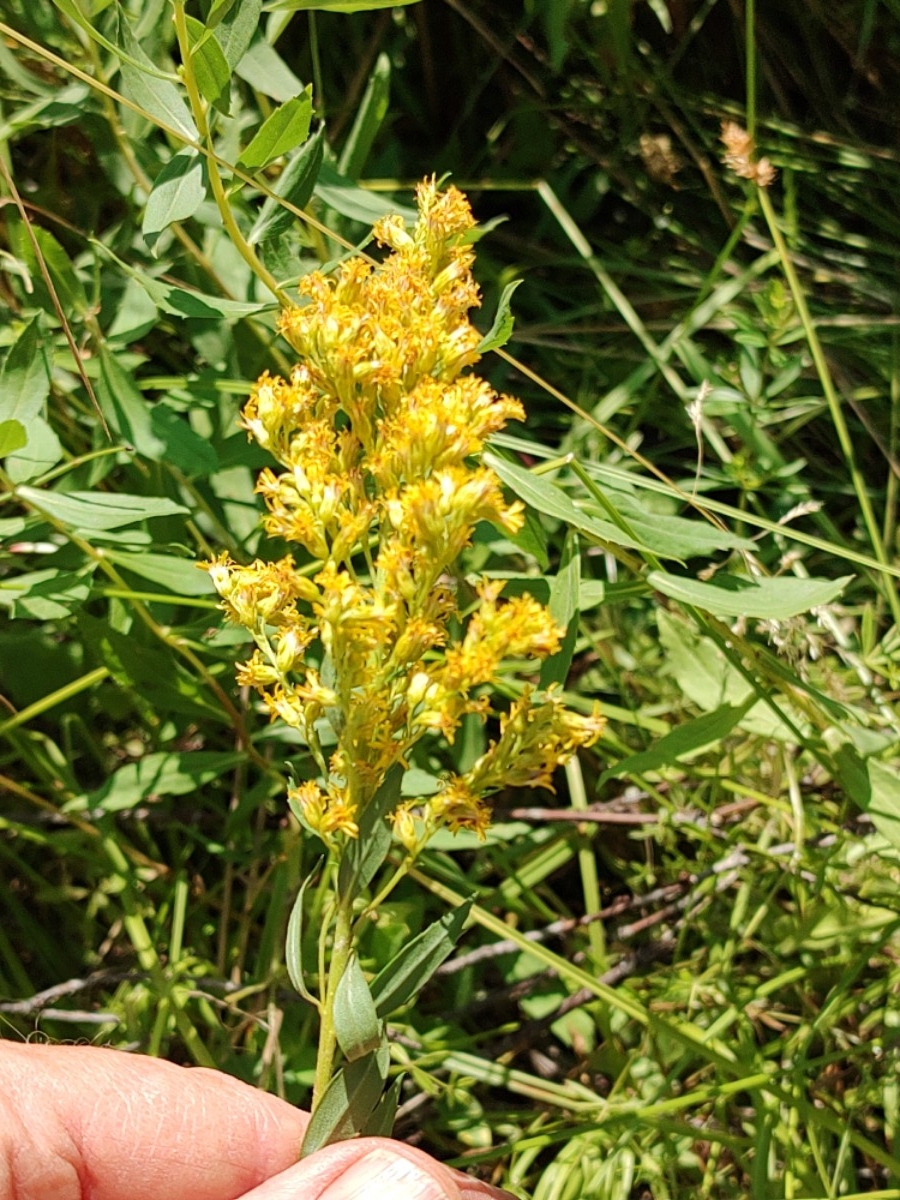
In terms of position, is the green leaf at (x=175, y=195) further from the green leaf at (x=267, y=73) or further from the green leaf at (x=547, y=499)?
the green leaf at (x=547, y=499)

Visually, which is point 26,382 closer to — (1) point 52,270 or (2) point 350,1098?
(1) point 52,270

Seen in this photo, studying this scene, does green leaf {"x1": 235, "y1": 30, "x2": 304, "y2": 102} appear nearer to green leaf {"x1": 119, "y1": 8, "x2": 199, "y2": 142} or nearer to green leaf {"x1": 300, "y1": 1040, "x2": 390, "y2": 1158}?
green leaf {"x1": 119, "y1": 8, "x2": 199, "y2": 142}

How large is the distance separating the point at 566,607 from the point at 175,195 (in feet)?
2.29

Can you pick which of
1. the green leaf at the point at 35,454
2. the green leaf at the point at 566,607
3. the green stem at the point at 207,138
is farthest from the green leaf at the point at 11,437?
the green leaf at the point at 566,607

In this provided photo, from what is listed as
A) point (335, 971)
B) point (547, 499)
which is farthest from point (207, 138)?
point (335, 971)

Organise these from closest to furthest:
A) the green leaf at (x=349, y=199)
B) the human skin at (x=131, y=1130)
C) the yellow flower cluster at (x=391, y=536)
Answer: the yellow flower cluster at (x=391, y=536), the human skin at (x=131, y=1130), the green leaf at (x=349, y=199)

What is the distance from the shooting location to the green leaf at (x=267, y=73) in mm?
1640

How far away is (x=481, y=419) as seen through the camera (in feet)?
3.70

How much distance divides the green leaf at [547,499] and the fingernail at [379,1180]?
768mm

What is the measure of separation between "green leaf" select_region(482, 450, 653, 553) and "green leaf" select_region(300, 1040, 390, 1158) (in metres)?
0.62

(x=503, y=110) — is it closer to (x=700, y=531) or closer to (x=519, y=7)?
(x=519, y=7)

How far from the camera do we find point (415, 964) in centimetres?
120

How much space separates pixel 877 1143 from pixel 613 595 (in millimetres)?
1155

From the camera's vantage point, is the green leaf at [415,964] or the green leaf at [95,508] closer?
the green leaf at [415,964]
